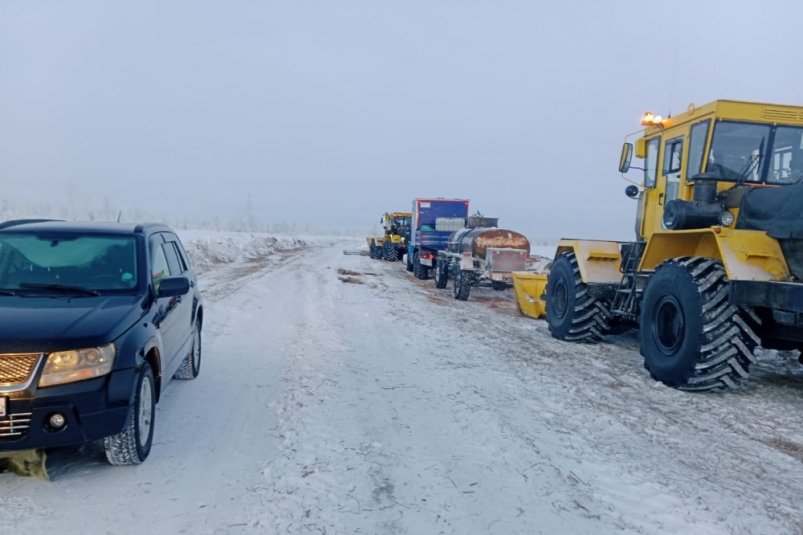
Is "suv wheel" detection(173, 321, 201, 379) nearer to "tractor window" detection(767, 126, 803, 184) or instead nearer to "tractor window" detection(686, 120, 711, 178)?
"tractor window" detection(686, 120, 711, 178)

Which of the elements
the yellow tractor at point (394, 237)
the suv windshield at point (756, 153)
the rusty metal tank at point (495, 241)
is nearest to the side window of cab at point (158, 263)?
the suv windshield at point (756, 153)

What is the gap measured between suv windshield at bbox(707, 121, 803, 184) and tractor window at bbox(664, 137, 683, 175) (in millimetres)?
662

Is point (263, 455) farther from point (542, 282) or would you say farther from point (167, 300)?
point (542, 282)

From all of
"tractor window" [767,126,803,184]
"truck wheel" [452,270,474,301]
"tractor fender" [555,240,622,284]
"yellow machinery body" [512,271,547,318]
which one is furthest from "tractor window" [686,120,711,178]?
"truck wheel" [452,270,474,301]

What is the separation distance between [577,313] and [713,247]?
Result: 2.71 m

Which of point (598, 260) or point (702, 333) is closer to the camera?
point (702, 333)

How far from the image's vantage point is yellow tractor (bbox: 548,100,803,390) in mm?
5629

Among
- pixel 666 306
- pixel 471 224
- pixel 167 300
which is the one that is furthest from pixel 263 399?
pixel 471 224

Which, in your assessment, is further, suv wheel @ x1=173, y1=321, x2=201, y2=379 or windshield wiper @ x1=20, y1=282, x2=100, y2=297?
suv wheel @ x1=173, y1=321, x2=201, y2=379

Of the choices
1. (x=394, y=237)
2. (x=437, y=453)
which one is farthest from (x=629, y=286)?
(x=394, y=237)

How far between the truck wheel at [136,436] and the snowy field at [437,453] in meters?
0.11

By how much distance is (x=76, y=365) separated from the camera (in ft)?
11.5

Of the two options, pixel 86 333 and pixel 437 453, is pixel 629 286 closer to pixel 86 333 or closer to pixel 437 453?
pixel 437 453

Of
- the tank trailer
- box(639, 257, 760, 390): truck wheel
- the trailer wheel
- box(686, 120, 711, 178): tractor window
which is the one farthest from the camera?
the trailer wheel
